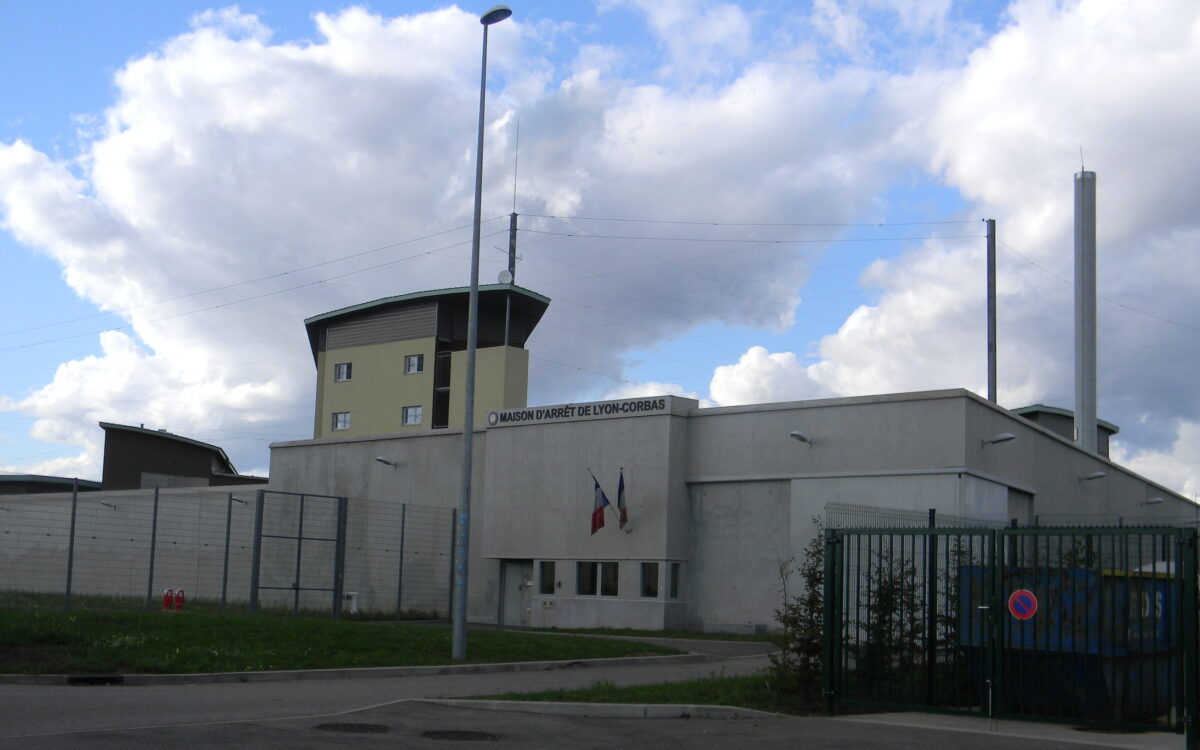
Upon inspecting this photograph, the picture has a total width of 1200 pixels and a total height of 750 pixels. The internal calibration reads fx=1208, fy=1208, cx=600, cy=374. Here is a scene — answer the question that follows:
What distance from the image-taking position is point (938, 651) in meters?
14.1

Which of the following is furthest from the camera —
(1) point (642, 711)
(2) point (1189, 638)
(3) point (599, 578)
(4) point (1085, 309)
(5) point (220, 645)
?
(4) point (1085, 309)

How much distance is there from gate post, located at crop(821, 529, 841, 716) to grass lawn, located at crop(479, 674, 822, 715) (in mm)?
379

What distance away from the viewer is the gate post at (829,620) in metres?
14.1

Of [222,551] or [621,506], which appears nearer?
[621,506]

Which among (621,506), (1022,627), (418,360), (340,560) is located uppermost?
(418,360)

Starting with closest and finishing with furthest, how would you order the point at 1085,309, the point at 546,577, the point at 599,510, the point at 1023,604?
1. the point at 1023,604
2. the point at 599,510
3. the point at 546,577
4. the point at 1085,309

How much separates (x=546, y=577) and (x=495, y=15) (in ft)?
66.4

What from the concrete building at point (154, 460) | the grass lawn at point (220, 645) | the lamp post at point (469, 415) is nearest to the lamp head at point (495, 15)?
the lamp post at point (469, 415)

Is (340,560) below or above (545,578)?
above

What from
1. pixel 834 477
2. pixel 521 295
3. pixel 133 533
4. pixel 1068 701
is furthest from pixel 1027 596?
pixel 521 295

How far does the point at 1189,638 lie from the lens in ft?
38.5

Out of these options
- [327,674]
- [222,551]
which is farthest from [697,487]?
[327,674]

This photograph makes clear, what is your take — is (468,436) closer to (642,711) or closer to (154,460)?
(642,711)

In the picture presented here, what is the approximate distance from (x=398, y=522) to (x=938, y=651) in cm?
2687
